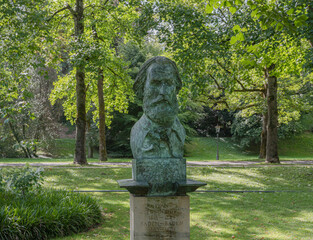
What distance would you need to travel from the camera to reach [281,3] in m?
11.3

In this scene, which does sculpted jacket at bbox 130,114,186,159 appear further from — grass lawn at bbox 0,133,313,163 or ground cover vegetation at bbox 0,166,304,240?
grass lawn at bbox 0,133,313,163

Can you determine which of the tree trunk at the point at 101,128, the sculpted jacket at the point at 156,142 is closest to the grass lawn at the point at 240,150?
the tree trunk at the point at 101,128

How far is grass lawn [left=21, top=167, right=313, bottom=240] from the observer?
6789mm

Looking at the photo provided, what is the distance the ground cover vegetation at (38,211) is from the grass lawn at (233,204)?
0.31 metres

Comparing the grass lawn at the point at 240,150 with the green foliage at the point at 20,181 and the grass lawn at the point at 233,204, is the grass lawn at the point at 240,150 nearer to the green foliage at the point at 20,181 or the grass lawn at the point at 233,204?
the grass lawn at the point at 233,204

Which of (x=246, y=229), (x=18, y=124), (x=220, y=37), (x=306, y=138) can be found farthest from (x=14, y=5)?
(x=306, y=138)

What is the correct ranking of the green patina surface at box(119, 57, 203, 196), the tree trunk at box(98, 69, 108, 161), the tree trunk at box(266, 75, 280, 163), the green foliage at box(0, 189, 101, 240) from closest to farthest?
the green patina surface at box(119, 57, 203, 196) → the green foliage at box(0, 189, 101, 240) → the tree trunk at box(266, 75, 280, 163) → the tree trunk at box(98, 69, 108, 161)

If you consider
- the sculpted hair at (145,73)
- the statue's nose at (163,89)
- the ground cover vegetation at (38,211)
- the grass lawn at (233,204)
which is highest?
the sculpted hair at (145,73)

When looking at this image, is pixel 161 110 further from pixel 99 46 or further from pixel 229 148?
pixel 229 148

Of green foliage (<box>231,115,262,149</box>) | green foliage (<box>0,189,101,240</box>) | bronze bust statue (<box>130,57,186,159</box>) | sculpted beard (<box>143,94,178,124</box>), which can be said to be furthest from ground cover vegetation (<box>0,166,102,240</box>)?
green foliage (<box>231,115,262,149</box>)

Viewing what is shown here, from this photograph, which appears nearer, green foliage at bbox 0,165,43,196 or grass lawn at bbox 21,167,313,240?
grass lawn at bbox 21,167,313,240

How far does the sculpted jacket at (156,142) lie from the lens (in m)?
4.38

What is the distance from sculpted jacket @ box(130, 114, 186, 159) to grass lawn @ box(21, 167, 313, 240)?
2827mm

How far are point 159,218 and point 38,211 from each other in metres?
3.14
